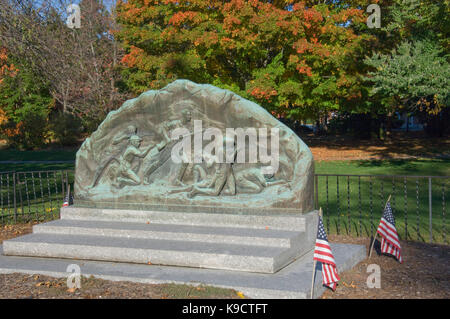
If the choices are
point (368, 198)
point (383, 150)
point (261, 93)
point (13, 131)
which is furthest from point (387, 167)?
point (13, 131)

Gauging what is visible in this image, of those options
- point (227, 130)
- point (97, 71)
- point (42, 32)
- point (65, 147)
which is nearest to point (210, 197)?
point (227, 130)

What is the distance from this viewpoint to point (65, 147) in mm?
30328

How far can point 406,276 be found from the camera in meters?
6.47

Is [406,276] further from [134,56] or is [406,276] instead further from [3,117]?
[3,117]

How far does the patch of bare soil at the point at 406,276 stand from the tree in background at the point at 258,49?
12394 mm

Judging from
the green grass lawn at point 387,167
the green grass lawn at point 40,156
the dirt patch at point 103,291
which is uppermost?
the green grass lawn at point 40,156

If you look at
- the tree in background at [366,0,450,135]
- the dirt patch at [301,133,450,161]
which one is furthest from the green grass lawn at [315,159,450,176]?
the tree in background at [366,0,450,135]

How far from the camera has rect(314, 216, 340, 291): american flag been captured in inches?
218

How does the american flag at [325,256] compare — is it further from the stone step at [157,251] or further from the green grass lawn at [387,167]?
the green grass lawn at [387,167]

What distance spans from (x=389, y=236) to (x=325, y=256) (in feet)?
6.61

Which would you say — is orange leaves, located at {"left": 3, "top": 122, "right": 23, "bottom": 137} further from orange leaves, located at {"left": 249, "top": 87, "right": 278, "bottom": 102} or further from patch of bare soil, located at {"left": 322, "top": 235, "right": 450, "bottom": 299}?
patch of bare soil, located at {"left": 322, "top": 235, "right": 450, "bottom": 299}

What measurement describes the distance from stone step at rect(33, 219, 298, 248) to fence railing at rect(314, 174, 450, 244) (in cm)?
156

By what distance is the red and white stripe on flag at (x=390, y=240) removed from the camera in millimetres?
7031

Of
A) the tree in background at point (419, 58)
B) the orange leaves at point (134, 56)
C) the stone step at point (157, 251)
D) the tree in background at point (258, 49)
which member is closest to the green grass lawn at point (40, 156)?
the tree in background at point (258, 49)
